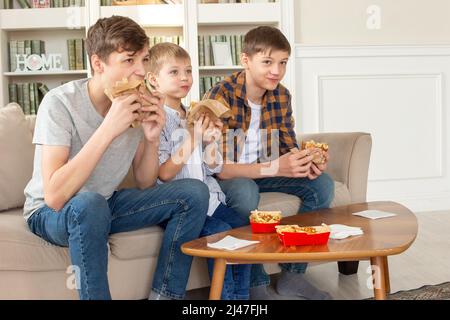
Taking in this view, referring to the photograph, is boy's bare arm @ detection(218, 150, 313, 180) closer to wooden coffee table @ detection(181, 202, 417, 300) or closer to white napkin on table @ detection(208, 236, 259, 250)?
wooden coffee table @ detection(181, 202, 417, 300)

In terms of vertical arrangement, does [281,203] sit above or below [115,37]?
below

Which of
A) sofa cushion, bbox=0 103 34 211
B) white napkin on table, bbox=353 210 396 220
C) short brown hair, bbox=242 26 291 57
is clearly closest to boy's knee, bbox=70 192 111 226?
sofa cushion, bbox=0 103 34 211

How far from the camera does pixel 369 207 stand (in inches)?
90.7

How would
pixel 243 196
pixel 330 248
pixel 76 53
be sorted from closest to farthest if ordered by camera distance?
1. pixel 330 248
2. pixel 243 196
3. pixel 76 53

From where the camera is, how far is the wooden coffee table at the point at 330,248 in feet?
5.39

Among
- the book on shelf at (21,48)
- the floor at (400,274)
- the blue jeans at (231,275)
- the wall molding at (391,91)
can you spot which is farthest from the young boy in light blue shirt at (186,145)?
the book on shelf at (21,48)

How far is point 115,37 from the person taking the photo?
1.90 meters

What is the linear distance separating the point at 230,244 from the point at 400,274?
1.15 meters

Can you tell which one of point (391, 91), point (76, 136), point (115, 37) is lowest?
point (76, 136)

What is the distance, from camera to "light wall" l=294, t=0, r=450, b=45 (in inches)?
163

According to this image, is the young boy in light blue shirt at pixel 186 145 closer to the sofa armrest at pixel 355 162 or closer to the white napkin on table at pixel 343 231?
the white napkin on table at pixel 343 231

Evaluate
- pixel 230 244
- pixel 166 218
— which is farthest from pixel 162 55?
pixel 230 244

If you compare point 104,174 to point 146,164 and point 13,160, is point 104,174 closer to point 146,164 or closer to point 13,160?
point 146,164
